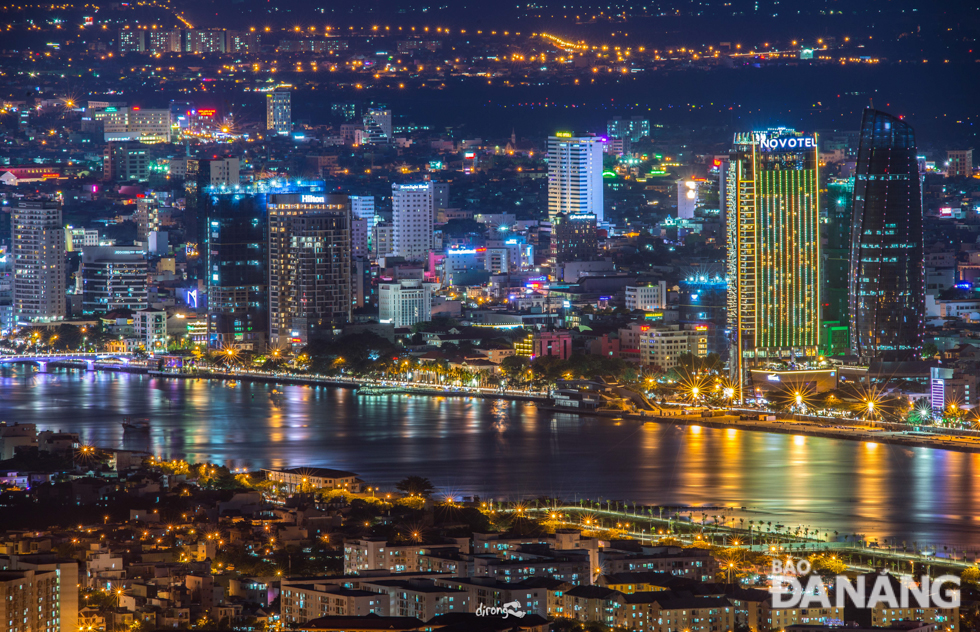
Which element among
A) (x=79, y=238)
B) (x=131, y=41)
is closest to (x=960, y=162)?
(x=79, y=238)

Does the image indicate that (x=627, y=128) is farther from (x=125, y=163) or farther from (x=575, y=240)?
(x=125, y=163)

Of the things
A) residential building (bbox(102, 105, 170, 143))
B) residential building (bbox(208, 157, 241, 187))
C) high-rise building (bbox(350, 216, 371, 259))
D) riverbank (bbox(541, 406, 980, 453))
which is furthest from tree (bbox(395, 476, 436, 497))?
residential building (bbox(102, 105, 170, 143))

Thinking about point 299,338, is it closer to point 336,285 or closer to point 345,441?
point 336,285

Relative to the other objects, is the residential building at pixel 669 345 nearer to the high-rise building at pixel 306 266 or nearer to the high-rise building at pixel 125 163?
the high-rise building at pixel 306 266

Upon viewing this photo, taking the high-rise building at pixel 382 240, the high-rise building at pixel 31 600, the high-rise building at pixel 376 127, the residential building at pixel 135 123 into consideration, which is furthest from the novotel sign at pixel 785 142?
the residential building at pixel 135 123

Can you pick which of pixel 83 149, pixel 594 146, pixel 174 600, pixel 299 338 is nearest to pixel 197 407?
pixel 299 338
